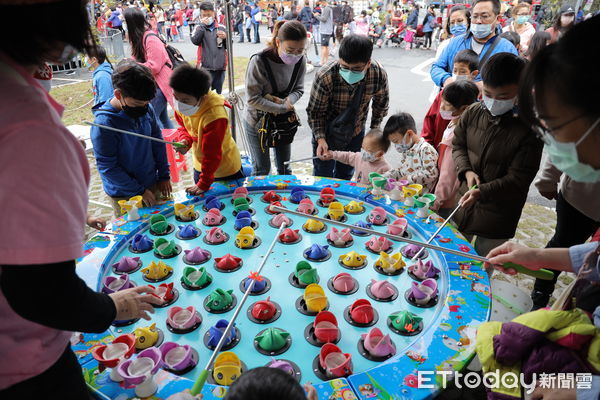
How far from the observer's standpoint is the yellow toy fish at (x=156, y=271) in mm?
1987

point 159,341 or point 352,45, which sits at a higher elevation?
point 352,45

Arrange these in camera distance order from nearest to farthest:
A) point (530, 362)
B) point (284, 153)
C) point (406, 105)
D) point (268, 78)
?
point (530, 362) → point (268, 78) → point (284, 153) → point (406, 105)

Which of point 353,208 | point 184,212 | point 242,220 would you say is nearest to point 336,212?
point 353,208

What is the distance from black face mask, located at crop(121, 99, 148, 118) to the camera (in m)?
2.45

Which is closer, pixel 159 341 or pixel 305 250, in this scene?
pixel 159 341

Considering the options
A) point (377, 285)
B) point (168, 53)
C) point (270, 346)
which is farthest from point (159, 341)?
point (168, 53)

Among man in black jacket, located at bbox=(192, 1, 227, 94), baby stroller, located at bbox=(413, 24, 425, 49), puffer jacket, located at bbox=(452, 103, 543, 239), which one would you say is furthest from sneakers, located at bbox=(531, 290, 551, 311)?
baby stroller, located at bbox=(413, 24, 425, 49)

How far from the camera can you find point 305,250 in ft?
7.20

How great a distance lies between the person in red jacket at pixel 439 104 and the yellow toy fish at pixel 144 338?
2.63 m

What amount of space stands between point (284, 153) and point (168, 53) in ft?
6.94

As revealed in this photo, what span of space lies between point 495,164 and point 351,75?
4.23 ft

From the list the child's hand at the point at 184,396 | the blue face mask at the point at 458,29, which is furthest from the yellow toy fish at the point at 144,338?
the blue face mask at the point at 458,29

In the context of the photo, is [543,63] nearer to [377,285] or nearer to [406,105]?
[377,285]

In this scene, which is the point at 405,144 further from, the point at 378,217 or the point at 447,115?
the point at 378,217
